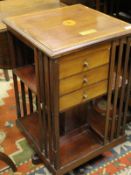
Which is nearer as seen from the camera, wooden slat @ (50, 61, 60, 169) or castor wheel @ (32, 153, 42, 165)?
wooden slat @ (50, 61, 60, 169)

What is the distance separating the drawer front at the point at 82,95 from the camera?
124cm

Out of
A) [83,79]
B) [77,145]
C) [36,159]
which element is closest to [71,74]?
[83,79]

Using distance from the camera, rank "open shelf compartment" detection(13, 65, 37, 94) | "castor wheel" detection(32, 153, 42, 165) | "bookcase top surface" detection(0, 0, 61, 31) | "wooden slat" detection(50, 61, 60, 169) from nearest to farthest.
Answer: "wooden slat" detection(50, 61, 60, 169), "open shelf compartment" detection(13, 65, 37, 94), "castor wheel" detection(32, 153, 42, 165), "bookcase top surface" detection(0, 0, 61, 31)

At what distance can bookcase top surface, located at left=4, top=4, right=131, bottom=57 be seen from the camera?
1.14m

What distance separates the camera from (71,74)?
3.92 feet

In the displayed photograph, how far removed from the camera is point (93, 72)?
127 cm

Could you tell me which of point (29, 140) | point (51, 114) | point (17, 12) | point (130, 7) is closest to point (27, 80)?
point (51, 114)

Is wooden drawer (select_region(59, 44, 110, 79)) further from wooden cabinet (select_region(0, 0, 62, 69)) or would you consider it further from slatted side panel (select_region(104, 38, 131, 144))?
wooden cabinet (select_region(0, 0, 62, 69))

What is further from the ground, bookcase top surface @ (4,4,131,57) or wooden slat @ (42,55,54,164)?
bookcase top surface @ (4,4,131,57)

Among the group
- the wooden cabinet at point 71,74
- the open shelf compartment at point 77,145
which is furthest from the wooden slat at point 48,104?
the open shelf compartment at point 77,145

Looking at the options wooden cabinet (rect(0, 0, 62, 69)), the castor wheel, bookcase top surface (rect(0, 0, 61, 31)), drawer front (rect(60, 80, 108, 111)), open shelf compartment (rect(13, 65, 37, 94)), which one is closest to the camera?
drawer front (rect(60, 80, 108, 111))

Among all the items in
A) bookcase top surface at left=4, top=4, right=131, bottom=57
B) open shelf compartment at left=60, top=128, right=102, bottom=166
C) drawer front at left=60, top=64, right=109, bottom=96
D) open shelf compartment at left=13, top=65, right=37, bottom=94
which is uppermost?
bookcase top surface at left=4, top=4, right=131, bottom=57

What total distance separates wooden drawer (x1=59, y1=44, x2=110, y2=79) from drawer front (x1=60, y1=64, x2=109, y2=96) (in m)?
0.02

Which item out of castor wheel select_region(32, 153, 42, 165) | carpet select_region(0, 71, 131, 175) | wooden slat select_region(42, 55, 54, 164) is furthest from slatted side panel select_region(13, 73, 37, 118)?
wooden slat select_region(42, 55, 54, 164)
